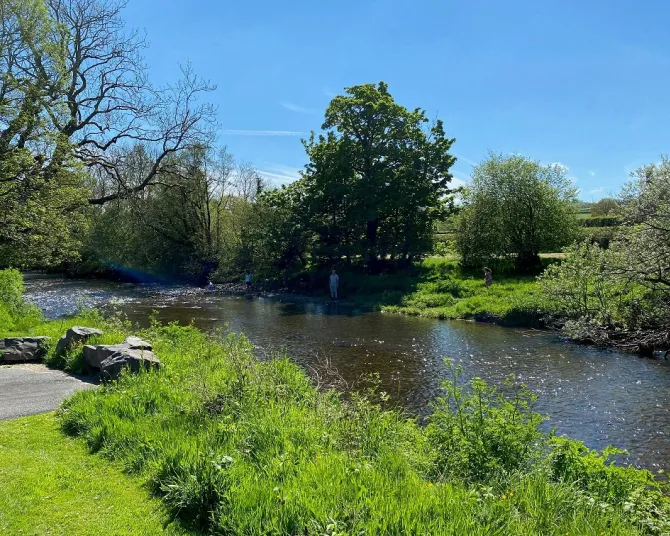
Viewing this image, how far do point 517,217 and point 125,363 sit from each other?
97.7 feet

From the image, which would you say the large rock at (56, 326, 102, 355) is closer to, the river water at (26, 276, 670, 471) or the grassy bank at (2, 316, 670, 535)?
the river water at (26, 276, 670, 471)

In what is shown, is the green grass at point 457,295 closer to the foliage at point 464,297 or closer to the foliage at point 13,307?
the foliage at point 464,297

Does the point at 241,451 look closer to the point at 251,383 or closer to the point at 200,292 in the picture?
the point at 251,383

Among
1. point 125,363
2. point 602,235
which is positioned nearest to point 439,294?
point 602,235

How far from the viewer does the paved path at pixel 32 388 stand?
836 centimetres

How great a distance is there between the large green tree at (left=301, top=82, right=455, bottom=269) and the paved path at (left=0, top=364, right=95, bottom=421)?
25.0 m

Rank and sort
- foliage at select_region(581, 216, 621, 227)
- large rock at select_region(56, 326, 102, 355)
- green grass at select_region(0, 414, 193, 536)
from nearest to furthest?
green grass at select_region(0, 414, 193, 536) < large rock at select_region(56, 326, 102, 355) < foliage at select_region(581, 216, 621, 227)

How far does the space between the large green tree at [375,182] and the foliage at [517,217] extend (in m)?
2.86

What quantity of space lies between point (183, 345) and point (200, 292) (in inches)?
998

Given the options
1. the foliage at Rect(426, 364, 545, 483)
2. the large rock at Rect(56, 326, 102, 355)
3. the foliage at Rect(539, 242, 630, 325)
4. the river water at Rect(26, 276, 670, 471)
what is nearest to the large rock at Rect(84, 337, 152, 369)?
the large rock at Rect(56, 326, 102, 355)

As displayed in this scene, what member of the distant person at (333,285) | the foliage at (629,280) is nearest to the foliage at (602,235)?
the foliage at (629,280)

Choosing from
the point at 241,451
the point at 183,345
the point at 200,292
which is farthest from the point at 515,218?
the point at 241,451

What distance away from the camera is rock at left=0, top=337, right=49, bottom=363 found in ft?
38.8

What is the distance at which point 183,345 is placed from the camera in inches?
528
